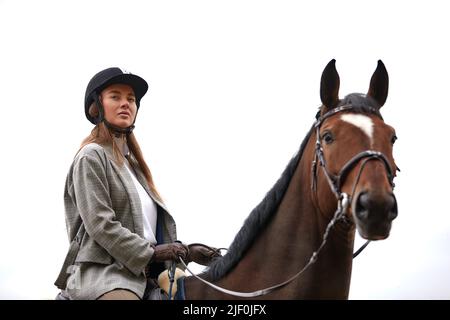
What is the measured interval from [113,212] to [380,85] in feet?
8.45

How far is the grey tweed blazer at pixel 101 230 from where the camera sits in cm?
491

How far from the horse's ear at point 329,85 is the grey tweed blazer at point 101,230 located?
2.00 m

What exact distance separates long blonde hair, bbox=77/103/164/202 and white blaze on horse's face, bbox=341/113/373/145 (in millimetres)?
2325

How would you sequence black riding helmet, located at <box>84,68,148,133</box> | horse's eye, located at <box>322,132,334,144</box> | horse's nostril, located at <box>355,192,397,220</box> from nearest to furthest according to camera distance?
1. horse's nostril, located at <box>355,192,397,220</box>
2. horse's eye, located at <box>322,132,334,144</box>
3. black riding helmet, located at <box>84,68,148,133</box>

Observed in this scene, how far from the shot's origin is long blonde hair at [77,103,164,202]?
5.52m

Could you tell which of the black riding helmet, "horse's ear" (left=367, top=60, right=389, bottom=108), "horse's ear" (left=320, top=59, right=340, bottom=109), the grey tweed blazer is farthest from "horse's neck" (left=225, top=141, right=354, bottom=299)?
the black riding helmet

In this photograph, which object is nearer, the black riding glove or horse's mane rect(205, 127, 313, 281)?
horse's mane rect(205, 127, 313, 281)

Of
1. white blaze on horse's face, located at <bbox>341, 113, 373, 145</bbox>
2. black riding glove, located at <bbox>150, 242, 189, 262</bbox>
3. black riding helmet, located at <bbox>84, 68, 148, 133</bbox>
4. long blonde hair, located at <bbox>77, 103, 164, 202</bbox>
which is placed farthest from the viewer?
black riding helmet, located at <bbox>84, 68, 148, 133</bbox>

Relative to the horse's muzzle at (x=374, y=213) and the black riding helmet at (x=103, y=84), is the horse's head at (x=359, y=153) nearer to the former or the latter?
the horse's muzzle at (x=374, y=213)

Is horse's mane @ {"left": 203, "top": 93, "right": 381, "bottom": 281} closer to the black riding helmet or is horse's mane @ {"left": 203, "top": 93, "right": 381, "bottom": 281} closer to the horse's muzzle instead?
the horse's muzzle

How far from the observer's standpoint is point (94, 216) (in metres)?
4.93

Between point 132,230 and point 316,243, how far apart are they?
1.79 m
